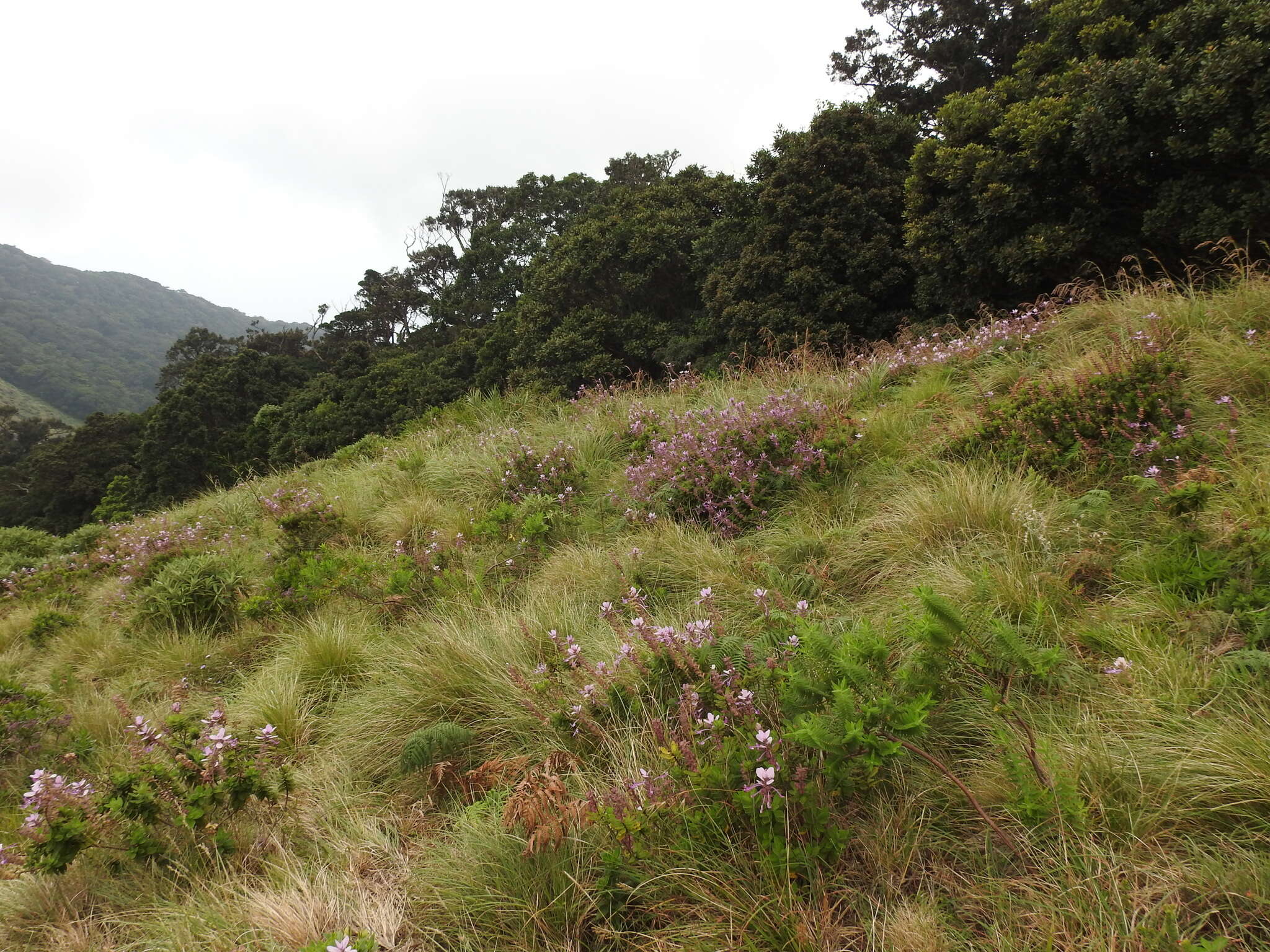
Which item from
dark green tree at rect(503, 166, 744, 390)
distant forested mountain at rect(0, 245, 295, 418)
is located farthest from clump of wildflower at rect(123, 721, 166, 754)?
distant forested mountain at rect(0, 245, 295, 418)

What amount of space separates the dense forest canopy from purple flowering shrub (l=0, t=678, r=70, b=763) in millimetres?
8358

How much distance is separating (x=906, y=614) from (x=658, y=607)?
50.8 inches

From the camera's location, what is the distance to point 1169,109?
6.39m

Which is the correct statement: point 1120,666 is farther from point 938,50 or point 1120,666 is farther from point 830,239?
point 938,50

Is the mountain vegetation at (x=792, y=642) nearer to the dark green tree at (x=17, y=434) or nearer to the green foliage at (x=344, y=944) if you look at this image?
the green foliage at (x=344, y=944)

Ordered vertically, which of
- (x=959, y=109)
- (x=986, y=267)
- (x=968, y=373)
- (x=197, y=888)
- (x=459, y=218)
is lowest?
(x=197, y=888)

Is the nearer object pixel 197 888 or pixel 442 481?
pixel 197 888

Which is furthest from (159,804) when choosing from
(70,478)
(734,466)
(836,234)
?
(70,478)

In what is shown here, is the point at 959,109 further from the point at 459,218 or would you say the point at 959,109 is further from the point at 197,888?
the point at 459,218

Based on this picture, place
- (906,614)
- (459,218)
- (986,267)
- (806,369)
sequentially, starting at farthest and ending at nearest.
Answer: (459,218), (986,267), (806,369), (906,614)

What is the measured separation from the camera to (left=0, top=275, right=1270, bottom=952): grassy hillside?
5.08ft

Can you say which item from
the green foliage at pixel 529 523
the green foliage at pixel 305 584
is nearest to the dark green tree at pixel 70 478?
the green foliage at pixel 305 584

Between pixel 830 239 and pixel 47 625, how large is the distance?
37.9 ft

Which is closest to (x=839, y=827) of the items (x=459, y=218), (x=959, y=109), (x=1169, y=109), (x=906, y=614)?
(x=906, y=614)
